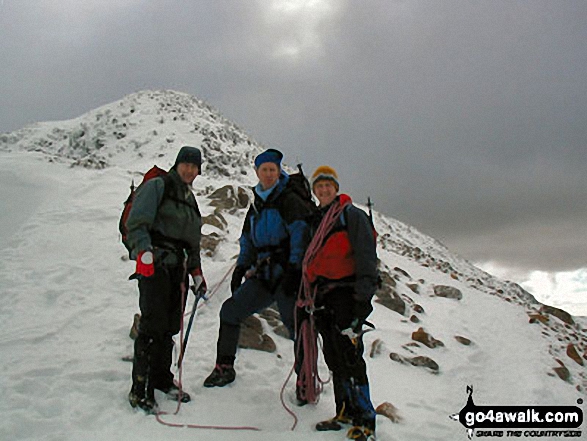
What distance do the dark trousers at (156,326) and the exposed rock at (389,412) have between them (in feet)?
7.94

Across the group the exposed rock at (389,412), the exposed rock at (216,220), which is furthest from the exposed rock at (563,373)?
the exposed rock at (216,220)

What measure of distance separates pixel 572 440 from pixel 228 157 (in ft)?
95.9

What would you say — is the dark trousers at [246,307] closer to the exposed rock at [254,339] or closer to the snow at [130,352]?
the snow at [130,352]

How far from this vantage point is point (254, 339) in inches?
244

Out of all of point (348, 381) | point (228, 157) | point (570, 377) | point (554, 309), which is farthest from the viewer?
point (228, 157)

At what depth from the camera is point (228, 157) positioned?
1257 inches

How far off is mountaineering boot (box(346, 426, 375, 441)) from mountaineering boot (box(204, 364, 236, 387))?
1.69 m

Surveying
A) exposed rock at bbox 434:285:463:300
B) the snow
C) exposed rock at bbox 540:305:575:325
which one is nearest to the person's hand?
the snow

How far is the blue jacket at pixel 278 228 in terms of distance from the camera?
449 cm

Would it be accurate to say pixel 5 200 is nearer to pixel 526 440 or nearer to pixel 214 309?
pixel 214 309

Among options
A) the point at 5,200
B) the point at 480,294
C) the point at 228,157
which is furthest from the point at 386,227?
the point at 5,200

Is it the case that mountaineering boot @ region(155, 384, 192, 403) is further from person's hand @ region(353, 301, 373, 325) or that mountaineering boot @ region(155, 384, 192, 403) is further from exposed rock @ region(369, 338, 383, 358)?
exposed rock @ region(369, 338, 383, 358)

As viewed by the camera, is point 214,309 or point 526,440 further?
point 214,309

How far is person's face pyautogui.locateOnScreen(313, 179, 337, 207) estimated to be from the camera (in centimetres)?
446
